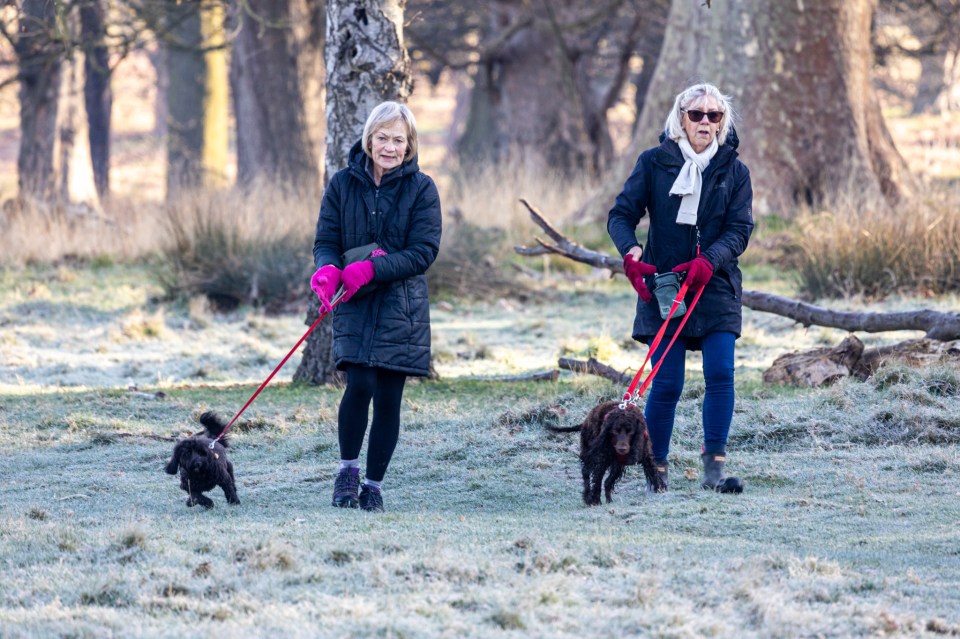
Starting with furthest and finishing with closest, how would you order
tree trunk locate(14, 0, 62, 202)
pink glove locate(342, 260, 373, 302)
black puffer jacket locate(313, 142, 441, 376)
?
tree trunk locate(14, 0, 62, 202)
black puffer jacket locate(313, 142, 441, 376)
pink glove locate(342, 260, 373, 302)

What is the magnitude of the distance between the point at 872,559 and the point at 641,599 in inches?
44.2

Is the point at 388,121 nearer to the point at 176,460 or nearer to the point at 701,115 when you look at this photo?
the point at 701,115

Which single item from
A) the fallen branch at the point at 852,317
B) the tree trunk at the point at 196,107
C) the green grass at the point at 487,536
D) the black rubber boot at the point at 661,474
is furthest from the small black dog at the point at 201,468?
the tree trunk at the point at 196,107

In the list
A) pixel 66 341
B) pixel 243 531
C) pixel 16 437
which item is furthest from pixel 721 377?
pixel 66 341

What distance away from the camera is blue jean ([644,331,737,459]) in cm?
630

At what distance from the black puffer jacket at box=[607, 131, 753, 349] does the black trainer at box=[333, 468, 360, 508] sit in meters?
1.52

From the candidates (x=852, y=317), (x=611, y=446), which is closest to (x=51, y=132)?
(x=852, y=317)

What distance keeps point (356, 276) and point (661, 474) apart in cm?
176

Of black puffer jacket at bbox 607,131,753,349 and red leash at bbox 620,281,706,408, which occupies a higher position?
black puffer jacket at bbox 607,131,753,349

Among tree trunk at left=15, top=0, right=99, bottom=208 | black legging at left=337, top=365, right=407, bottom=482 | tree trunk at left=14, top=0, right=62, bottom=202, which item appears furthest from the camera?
tree trunk at left=14, top=0, right=62, bottom=202

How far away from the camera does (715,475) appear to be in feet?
Answer: 21.0

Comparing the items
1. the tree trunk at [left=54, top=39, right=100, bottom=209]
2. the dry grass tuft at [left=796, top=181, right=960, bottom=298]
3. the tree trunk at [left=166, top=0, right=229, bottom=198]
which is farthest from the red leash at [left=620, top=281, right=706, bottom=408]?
the tree trunk at [left=166, top=0, right=229, bottom=198]

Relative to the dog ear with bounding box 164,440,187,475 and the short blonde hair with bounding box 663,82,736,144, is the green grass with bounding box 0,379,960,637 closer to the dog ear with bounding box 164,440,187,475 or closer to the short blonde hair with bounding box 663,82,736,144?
the dog ear with bounding box 164,440,187,475

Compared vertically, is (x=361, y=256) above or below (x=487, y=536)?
above
